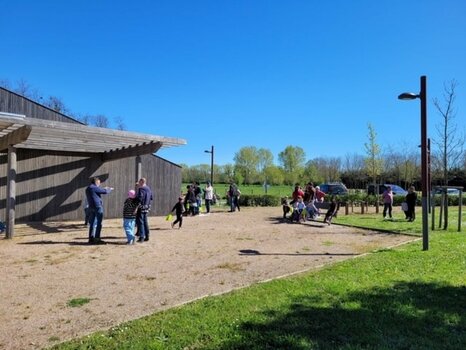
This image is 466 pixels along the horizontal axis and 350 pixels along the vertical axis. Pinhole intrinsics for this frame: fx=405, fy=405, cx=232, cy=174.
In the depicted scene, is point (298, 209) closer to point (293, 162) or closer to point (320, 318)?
point (320, 318)

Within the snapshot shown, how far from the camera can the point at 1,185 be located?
15188mm

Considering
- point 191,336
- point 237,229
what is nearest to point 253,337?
point 191,336

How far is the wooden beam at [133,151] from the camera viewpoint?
1450 cm

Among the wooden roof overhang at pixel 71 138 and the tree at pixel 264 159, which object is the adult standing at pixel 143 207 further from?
the tree at pixel 264 159

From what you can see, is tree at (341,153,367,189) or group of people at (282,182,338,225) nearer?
group of people at (282,182,338,225)

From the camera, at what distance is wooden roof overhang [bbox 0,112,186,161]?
1026 cm

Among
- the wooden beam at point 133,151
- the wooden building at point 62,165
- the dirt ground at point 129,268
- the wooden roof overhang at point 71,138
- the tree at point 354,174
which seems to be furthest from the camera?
the tree at point 354,174

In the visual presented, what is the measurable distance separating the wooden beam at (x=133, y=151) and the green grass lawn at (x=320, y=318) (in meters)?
9.11

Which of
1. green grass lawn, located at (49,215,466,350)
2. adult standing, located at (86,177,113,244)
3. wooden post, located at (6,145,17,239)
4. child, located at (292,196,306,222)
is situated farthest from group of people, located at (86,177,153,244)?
child, located at (292,196,306,222)

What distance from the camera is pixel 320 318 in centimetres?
462

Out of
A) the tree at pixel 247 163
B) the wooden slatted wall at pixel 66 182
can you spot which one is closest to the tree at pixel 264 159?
the tree at pixel 247 163

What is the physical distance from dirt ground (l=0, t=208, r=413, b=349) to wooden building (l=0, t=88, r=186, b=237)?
2655 millimetres

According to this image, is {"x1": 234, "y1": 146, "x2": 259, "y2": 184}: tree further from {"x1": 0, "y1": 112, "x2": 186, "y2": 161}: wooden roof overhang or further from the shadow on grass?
the shadow on grass

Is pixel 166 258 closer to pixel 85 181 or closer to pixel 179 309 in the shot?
pixel 179 309
